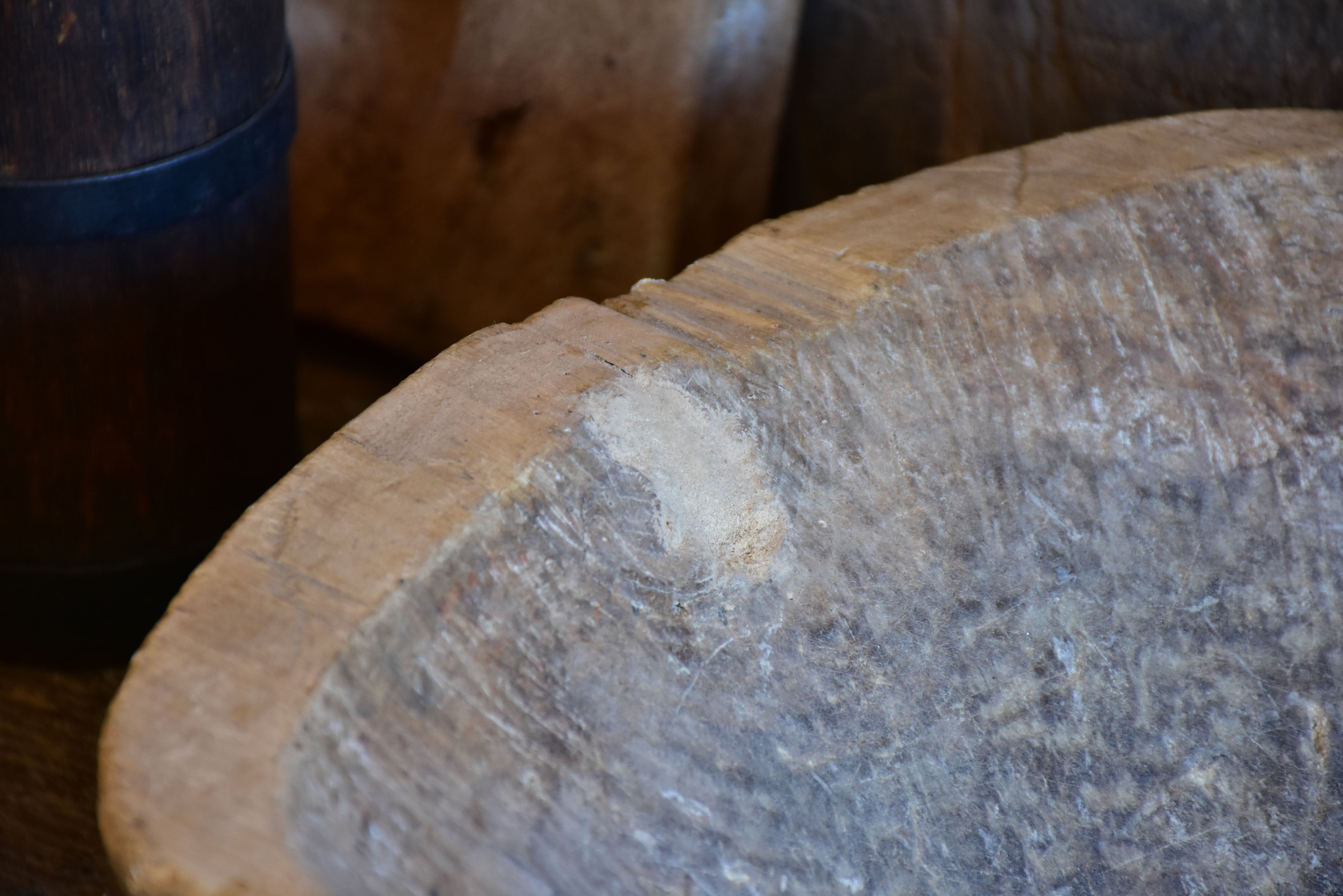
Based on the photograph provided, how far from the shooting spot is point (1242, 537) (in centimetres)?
123

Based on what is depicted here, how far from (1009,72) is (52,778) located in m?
1.62

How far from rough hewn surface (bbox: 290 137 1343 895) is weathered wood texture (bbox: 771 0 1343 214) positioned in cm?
37

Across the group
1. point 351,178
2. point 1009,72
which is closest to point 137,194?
point 351,178

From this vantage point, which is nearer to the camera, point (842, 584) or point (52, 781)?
point (842, 584)

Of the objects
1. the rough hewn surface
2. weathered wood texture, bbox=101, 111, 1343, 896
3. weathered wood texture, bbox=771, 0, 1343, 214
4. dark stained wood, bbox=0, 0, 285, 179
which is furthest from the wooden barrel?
weathered wood texture, bbox=771, 0, 1343, 214

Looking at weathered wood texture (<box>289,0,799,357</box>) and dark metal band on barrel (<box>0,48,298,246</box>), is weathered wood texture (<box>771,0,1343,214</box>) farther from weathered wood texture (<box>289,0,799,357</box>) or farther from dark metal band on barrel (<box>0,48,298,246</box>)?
dark metal band on barrel (<box>0,48,298,246</box>)

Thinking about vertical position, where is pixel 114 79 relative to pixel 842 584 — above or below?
above

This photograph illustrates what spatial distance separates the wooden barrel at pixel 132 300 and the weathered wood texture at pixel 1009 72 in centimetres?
92

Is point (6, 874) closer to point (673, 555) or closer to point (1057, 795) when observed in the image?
point (673, 555)

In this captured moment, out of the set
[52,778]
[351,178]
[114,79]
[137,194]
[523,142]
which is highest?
[114,79]

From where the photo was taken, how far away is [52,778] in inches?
62.8

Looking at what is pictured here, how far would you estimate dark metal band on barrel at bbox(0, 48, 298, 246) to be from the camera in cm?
125

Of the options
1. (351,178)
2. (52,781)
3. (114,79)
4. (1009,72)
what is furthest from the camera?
(351,178)

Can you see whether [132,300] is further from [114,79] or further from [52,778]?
[52,778]
